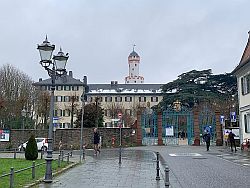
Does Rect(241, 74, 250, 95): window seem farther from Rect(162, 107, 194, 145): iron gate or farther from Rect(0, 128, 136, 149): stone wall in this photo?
Rect(0, 128, 136, 149): stone wall

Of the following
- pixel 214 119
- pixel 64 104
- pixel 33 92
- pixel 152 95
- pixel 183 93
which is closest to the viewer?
pixel 214 119

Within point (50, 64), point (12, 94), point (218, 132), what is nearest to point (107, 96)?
point (12, 94)

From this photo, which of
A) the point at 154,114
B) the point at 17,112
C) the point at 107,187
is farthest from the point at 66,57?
the point at 17,112

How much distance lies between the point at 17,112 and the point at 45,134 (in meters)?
7.33

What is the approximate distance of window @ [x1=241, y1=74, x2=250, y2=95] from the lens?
31.5 meters

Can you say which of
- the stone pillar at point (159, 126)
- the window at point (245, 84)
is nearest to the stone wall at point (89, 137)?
the stone pillar at point (159, 126)

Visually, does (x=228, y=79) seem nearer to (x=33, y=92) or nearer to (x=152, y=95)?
(x=33, y=92)

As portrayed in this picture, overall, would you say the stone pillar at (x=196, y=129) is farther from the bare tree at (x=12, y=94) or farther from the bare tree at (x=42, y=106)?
the bare tree at (x=42, y=106)

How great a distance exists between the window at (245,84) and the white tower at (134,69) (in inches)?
4531

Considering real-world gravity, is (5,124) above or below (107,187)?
above

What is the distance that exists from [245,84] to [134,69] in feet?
400

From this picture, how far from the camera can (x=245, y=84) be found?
32.5 metres

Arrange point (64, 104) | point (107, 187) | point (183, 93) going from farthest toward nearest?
point (64, 104)
point (183, 93)
point (107, 187)

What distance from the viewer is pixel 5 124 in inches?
1934
